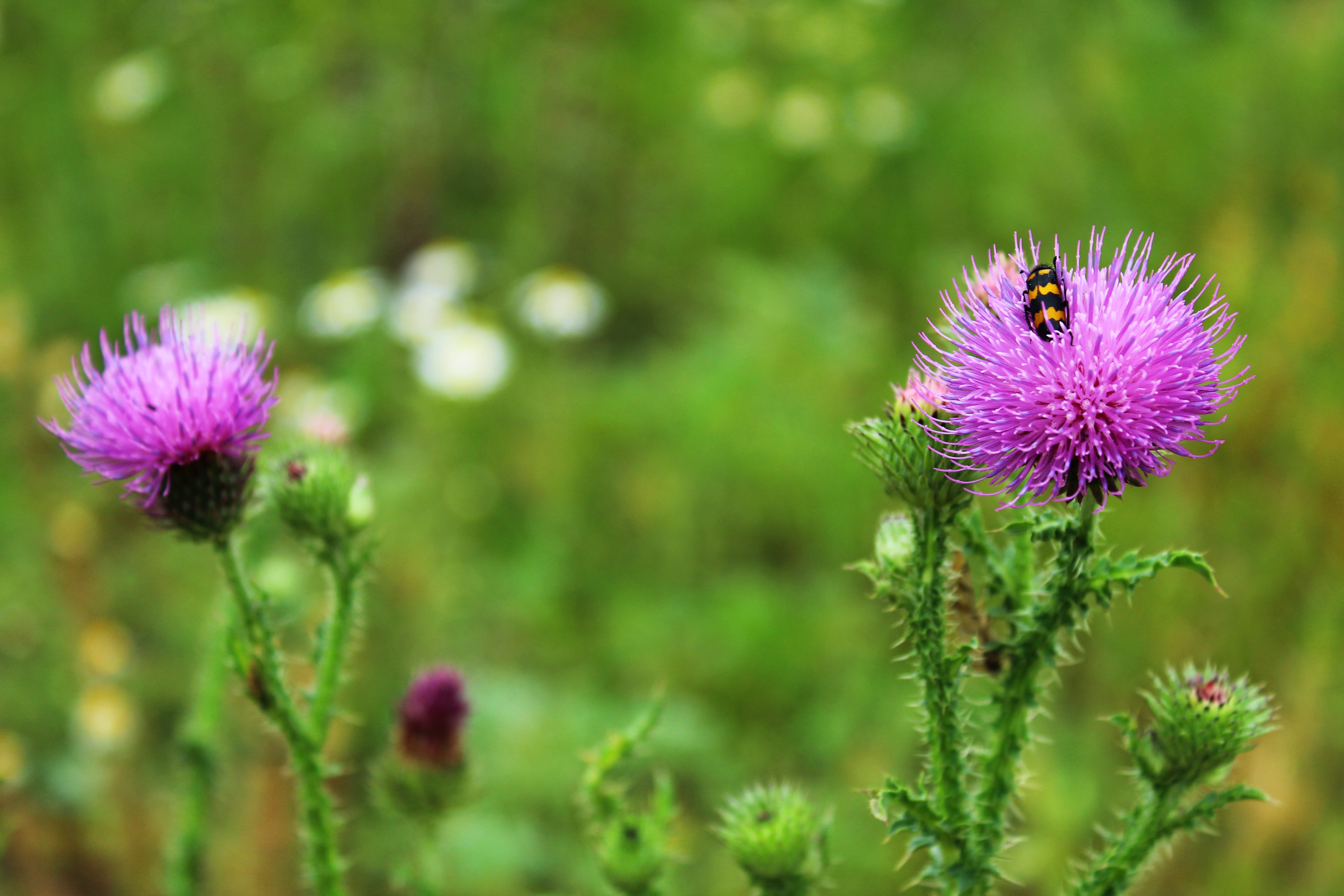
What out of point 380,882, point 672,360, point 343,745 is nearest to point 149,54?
point 672,360

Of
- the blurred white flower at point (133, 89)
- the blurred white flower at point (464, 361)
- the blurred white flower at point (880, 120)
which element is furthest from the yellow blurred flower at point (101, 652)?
the blurred white flower at point (880, 120)

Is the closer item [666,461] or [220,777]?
[220,777]

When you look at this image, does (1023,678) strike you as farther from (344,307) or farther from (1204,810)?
(344,307)

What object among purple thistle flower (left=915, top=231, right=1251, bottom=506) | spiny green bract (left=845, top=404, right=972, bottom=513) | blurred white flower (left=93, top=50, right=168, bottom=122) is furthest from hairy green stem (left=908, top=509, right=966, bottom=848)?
blurred white flower (left=93, top=50, right=168, bottom=122)

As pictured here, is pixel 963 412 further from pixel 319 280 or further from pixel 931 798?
pixel 319 280

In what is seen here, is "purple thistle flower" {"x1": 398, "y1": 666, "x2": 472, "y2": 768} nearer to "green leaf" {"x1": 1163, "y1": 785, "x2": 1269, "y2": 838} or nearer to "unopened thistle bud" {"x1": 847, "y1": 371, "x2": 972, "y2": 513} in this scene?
"unopened thistle bud" {"x1": 847, "y1": 371, "x2": 972, "y2": 513}
